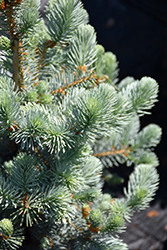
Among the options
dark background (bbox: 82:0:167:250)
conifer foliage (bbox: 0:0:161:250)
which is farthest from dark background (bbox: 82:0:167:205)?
conifer foliage (bbox: 0:0:161:250)

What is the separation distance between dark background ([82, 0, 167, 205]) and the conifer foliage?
1194 mm

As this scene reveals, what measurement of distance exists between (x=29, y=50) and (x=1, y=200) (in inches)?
13.0

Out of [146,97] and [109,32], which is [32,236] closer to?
[146,97]

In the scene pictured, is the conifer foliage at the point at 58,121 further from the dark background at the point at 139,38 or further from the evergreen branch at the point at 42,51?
the dark background at the point at 139,38

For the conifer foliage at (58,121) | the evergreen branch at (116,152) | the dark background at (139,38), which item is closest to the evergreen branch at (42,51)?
the conifer foliage at (58,121)

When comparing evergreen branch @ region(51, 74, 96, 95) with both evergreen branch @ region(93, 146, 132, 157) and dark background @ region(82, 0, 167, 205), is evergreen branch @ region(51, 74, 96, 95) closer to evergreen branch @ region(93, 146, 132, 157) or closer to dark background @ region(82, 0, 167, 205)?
evergreen branch @ region(93, 146, 132, 157)

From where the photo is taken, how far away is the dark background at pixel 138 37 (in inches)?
71.7

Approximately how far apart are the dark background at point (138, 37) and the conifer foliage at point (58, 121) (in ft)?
3.92

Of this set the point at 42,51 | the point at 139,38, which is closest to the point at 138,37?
the point at 139,38

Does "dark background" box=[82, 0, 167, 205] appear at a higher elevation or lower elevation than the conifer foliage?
higher

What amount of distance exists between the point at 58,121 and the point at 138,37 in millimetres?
1674

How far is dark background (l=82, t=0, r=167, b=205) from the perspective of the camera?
5.98ft

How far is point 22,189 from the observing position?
53 centimetres

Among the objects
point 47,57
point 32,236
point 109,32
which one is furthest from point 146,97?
point 109,32
